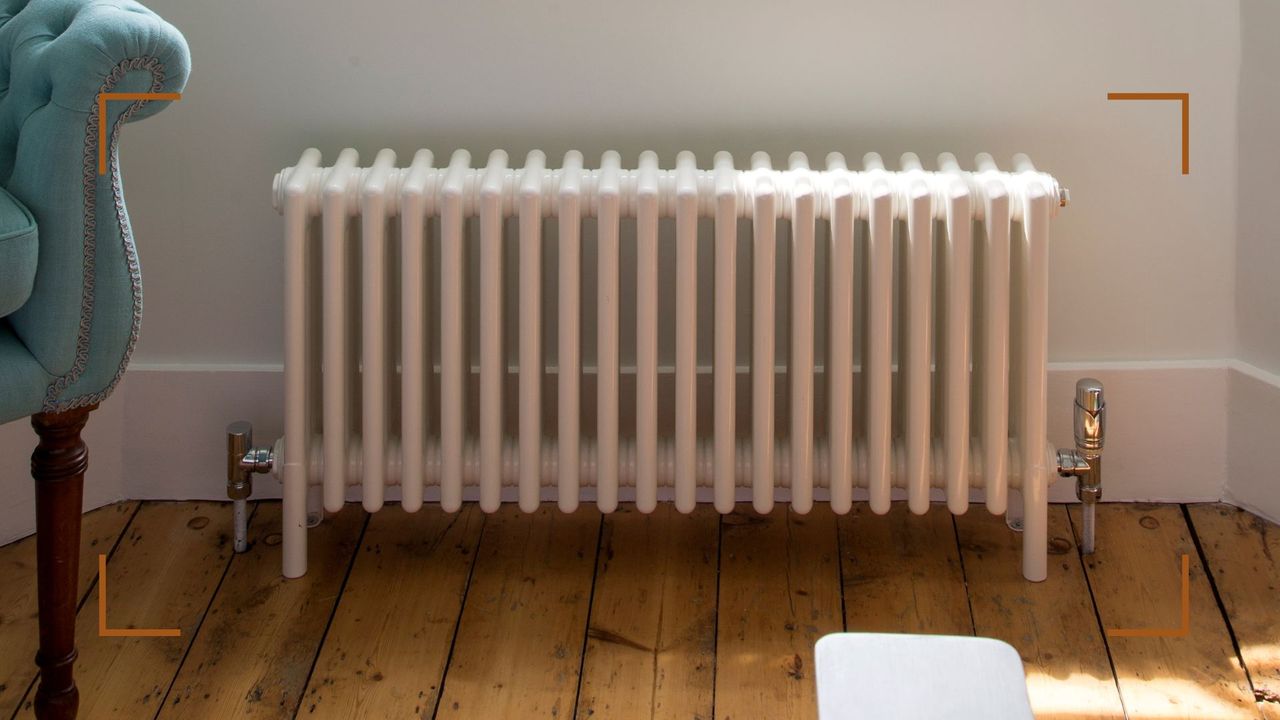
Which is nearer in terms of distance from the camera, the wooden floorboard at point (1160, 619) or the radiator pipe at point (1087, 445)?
the wooden floorboard at point (1160, 619)

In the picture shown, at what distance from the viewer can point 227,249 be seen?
195 cm

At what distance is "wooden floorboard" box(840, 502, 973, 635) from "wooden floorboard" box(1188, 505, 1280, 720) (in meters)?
0.31

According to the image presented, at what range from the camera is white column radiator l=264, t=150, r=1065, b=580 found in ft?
5.49

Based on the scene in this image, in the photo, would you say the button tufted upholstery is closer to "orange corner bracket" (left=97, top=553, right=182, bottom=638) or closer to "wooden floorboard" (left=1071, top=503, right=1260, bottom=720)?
"orange corner bracket" (left=97, top=553, right=182, bottom=638)

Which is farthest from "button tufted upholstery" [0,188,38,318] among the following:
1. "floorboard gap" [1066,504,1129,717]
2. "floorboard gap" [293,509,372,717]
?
"floorboard gap" [1066,504,1129,717]

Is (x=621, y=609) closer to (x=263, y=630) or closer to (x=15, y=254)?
(x=263, y=630)

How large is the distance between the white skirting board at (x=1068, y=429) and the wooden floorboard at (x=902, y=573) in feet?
0.76

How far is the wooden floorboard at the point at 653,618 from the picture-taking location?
1559mm

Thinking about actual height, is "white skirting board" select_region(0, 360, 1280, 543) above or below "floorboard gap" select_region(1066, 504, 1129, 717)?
above

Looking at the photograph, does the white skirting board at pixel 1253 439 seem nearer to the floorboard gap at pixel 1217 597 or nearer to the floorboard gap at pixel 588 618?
the floorboard gap at pixel 1217 597

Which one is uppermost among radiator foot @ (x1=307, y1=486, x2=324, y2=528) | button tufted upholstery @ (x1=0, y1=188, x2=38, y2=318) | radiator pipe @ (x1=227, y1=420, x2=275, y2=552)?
button tufted upholstery @ (x1=0, y1=188, x2=38, y2=318)

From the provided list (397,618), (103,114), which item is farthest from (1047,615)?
(103,114)

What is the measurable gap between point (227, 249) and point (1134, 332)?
1236 millimetres

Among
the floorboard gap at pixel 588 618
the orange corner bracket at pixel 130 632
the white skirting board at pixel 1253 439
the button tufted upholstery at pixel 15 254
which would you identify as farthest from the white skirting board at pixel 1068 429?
the button tufted upholstery at pixel 15 254
